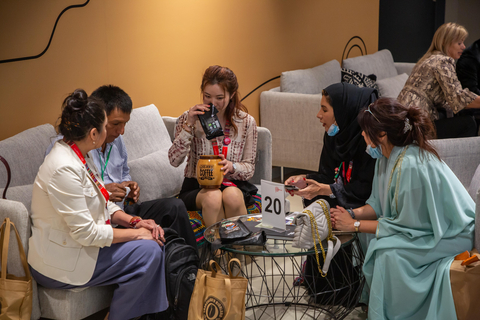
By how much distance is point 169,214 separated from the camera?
2600 millimetres

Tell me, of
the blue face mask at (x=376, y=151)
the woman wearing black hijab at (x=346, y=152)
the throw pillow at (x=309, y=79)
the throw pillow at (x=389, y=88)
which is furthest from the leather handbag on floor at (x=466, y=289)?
the throw pillow at (x=389, y=88)

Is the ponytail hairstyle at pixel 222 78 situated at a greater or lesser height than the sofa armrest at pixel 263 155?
greater

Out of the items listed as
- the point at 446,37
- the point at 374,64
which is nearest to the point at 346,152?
the point at 446,37

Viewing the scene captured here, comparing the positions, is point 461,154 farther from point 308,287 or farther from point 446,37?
point 446,37

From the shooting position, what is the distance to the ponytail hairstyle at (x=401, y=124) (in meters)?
2.13

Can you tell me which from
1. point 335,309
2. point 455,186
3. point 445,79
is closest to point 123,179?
point 335,309

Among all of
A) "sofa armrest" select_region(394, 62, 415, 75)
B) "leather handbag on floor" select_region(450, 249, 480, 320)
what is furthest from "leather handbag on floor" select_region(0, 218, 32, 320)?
"sofa armrest" select_region(394, 62, 415, 75)

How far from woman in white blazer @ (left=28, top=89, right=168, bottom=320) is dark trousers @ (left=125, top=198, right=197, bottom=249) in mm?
440

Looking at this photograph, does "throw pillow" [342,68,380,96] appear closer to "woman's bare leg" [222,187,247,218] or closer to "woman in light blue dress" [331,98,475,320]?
"woman's bare leg" [222,187,247,218]

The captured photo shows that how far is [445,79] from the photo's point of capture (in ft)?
13.2

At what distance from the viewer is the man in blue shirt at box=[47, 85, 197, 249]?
2490 mm

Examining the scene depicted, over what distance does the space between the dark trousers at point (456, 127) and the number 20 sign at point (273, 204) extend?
2.61m

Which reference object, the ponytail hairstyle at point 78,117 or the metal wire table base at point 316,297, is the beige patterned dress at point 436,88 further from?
the ponytail hairstyle at point 78,117

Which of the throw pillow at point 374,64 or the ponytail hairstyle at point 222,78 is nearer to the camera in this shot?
the ponytail hairstyle at point 222,78
